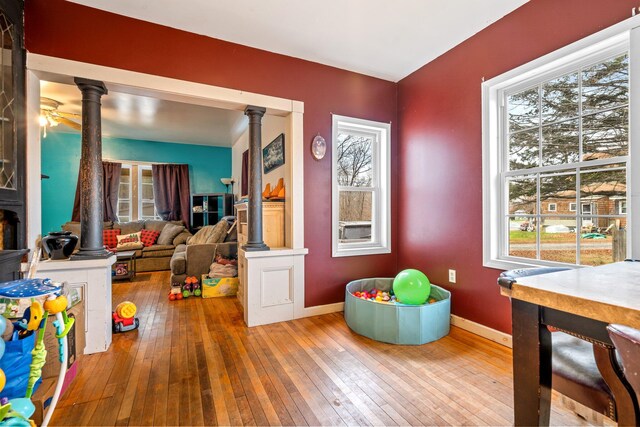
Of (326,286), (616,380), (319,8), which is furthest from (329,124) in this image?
(616,380)

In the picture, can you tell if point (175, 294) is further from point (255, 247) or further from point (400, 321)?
point (400, 321)

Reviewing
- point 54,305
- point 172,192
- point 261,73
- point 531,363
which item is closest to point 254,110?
point 261,73

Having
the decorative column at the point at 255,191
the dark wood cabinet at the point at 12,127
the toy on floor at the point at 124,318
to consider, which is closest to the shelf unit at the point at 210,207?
the decorative column at the point at 255,191

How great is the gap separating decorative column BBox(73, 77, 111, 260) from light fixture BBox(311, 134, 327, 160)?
1828 millimetres

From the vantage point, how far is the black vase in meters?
2.14

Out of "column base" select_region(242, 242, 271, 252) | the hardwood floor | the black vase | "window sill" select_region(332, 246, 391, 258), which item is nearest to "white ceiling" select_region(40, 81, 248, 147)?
the black vase

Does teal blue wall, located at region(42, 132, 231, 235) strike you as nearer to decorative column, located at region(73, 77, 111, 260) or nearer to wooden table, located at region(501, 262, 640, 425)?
decorative column, located at region(73, 77, 111, 260)

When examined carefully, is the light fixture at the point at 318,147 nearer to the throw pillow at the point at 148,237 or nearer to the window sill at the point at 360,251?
the window sill at the point at 360,251

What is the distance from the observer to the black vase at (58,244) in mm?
2145

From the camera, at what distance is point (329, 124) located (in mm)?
3098

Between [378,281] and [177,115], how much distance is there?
418 centimetres

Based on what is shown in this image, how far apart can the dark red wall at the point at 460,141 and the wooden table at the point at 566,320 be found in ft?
5.18

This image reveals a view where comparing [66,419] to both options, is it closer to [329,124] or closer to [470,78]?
[329,124]

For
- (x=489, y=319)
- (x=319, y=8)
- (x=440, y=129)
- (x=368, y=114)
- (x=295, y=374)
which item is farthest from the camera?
(x=368, y=114)
